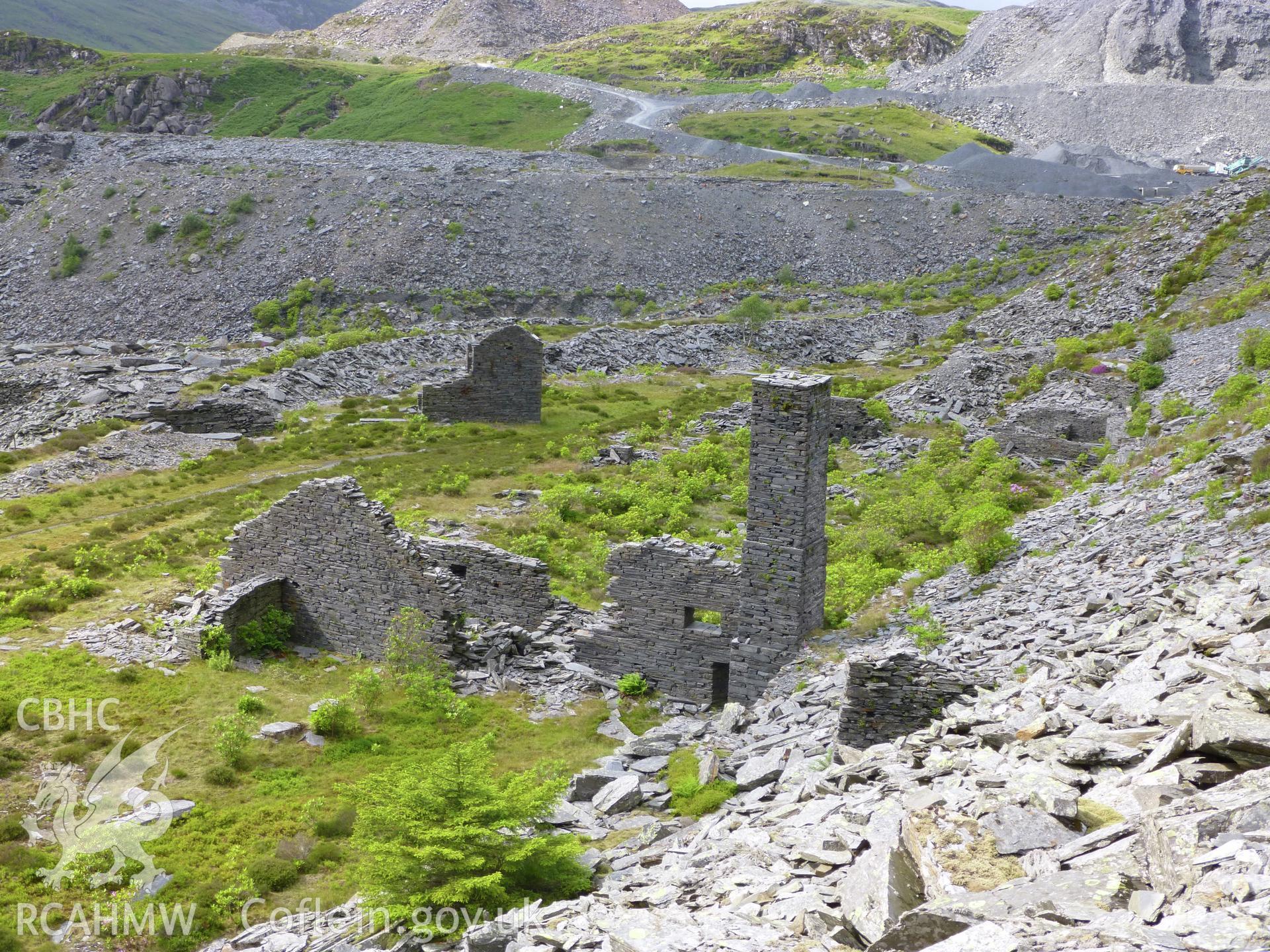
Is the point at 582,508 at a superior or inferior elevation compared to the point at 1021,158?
inferior

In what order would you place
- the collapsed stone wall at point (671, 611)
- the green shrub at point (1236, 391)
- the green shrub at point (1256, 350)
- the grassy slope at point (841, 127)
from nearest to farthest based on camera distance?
the collapsed stone wall at point (671, 611) < the green shrub at point (1236, 391) < the green shrub at point (1256, 350) < the grassy slope at point (841, 127)

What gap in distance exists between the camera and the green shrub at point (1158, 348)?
4172 centimetres

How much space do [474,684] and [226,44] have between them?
20936cm

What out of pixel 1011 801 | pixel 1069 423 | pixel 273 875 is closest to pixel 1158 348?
pixel 1069 423

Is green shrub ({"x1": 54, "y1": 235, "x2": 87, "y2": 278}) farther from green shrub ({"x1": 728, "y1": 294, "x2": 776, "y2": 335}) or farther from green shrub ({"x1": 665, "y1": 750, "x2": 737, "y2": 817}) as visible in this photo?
green shrub ({"x1": 665, "y1": 750, "x2": 737, "y2": 817})

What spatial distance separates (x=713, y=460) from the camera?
3719cm

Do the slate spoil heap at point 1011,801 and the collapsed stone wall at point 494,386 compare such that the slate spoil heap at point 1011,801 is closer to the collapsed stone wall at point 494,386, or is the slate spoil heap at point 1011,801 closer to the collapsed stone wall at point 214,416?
the collapsed stone wall at point 494,386

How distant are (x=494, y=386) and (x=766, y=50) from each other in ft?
487

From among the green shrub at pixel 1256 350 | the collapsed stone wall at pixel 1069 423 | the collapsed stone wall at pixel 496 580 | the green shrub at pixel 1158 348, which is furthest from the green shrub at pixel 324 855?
the green shrub at pixel 1158 348

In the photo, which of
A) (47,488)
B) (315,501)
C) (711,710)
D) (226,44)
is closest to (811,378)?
(711,710)

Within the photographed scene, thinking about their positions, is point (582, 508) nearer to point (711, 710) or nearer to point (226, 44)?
point (711, 710)

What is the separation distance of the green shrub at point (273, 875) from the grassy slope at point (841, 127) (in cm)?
10938

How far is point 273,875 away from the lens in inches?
584

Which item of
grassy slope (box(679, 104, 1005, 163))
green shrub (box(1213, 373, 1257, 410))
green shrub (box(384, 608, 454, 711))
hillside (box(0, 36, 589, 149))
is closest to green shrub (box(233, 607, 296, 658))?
green shrub (box(384, 608, 454, 711))
